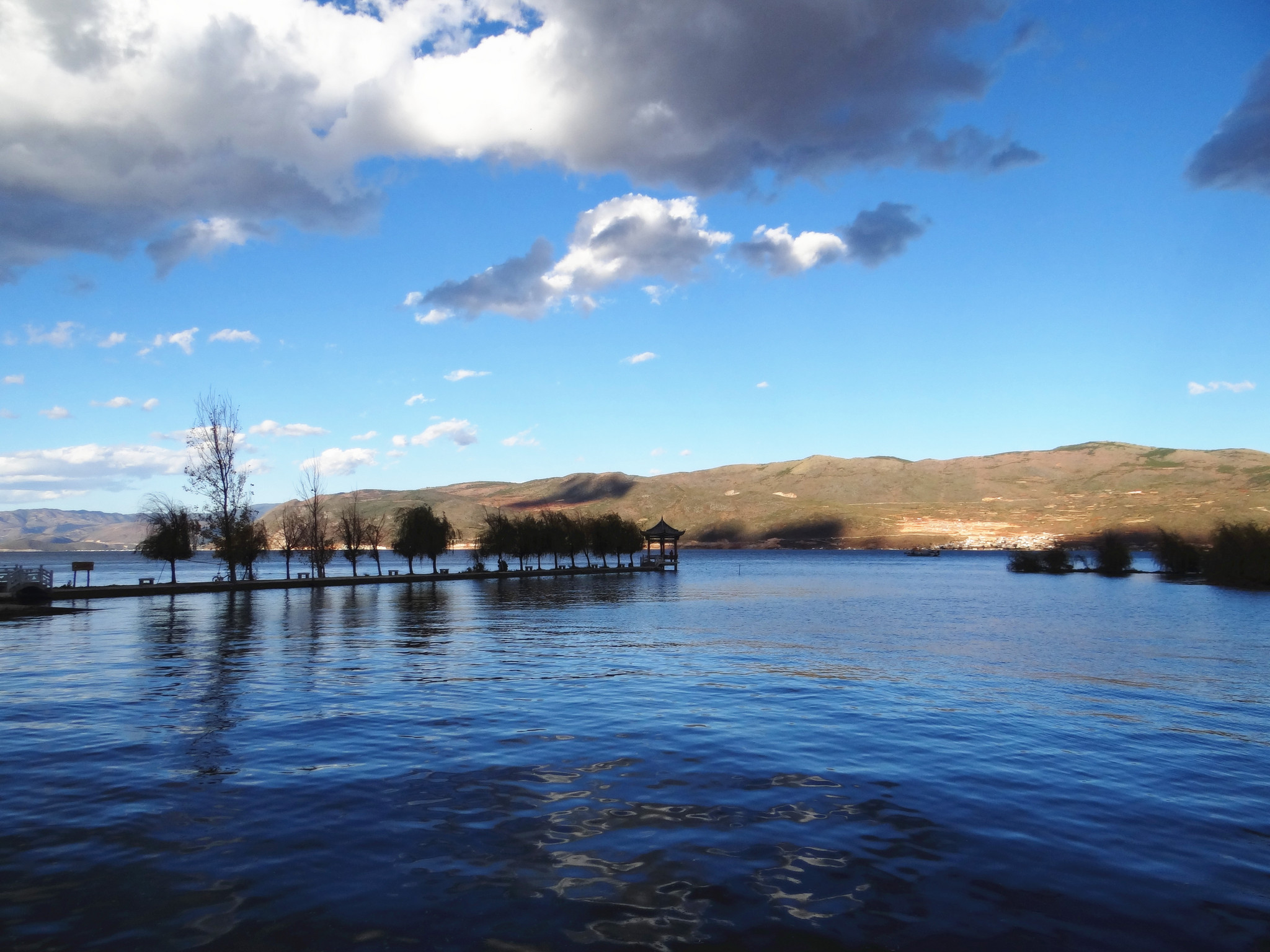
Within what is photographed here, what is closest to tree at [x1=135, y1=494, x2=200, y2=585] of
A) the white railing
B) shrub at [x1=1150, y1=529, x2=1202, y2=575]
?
the white railing

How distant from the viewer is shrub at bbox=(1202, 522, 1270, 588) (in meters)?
77.3

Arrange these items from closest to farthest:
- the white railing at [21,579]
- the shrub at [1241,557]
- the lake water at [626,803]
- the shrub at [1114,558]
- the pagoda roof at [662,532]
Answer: the lake water at [626,803]
the white railing at [21,579]
the shrub at [1241,557]
the shrub at [1114,558]
the pagoda roof at [662,532]

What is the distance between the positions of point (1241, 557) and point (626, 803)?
95.0 meters

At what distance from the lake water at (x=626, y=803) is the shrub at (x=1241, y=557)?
64829mm

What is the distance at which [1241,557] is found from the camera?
8119 centimetres

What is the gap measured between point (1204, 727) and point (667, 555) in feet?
401

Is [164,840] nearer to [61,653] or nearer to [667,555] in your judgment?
[61,653]

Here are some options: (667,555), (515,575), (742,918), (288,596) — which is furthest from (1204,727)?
(667,555)

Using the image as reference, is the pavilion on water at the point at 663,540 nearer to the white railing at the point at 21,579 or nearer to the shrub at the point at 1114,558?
the shrub at the point at 1114,558

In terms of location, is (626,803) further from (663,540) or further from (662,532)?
(663,540)

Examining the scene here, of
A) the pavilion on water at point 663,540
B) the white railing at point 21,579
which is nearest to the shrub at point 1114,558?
the pavilion on water at point 663,540

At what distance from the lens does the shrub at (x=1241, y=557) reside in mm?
77312

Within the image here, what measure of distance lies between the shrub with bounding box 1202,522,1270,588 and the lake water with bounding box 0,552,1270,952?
64829 mm

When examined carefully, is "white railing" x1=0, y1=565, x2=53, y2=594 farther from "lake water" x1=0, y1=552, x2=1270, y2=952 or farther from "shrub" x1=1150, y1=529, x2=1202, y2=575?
"shrub" x1=1150, y1=529, x2=1202, y2=575
